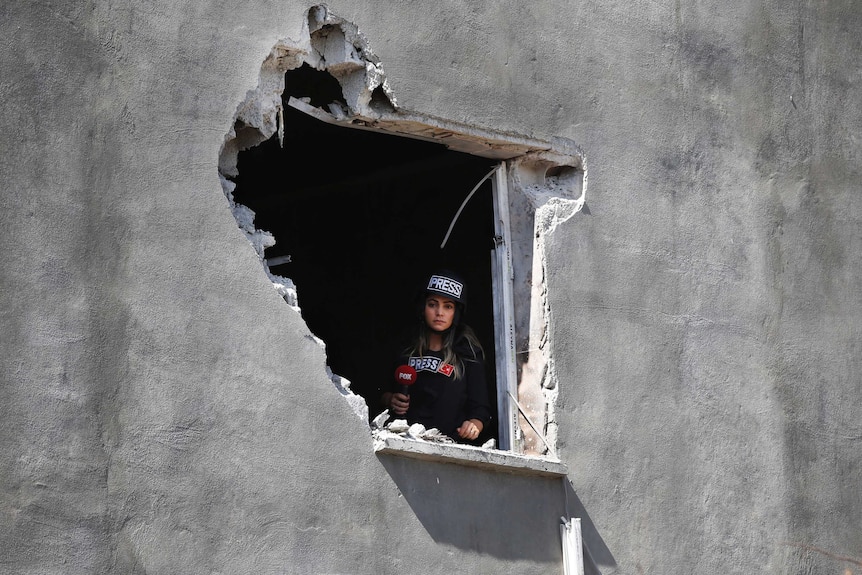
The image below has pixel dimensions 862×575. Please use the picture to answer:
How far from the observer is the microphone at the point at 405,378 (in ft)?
24.6

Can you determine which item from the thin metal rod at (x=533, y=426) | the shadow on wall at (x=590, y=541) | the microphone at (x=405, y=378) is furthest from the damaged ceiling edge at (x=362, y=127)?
the microphone at (x=405, y=378)

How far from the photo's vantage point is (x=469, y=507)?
21.4ft

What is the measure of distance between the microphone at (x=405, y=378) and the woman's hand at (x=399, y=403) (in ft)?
0.25

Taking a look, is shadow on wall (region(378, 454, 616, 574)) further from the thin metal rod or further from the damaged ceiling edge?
the damaged ceiling edge

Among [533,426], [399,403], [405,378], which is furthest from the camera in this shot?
[405,378]

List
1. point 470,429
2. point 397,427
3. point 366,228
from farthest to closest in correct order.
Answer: point 366,228 < point 470,429 < point 397,427

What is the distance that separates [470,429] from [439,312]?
2.63 ft

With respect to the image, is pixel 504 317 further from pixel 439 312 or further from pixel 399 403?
pixel 399 403

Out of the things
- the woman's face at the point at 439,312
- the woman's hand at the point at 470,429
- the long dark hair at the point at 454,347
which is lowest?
the woman's hand at the point at 470,429

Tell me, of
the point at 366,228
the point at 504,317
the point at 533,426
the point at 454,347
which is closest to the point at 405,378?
the point at 454,347

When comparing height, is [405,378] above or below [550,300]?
below

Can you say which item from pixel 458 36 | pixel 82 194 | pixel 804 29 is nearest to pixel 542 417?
pixel 458 36

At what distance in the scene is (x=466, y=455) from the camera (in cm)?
649

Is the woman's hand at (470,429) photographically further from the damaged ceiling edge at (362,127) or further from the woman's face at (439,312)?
the woman's face at (439,312)
